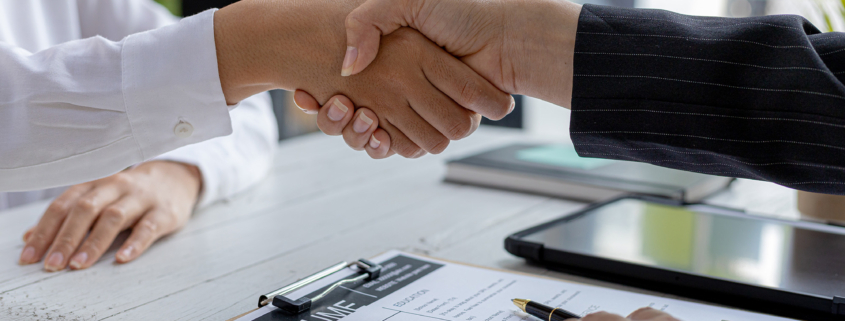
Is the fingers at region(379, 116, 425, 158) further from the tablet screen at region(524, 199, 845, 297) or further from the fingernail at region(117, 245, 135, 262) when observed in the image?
the fingernail at region(117, 245, 135, 262)

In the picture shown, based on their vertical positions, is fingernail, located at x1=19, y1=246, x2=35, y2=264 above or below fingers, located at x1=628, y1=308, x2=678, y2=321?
below

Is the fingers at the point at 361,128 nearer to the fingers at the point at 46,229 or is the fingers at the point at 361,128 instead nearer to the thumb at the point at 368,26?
the thumb at the point at 368,26

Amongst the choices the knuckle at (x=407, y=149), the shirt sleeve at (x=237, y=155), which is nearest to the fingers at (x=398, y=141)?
the knuckle at (x=407, y=149)

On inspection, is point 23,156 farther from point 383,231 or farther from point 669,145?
point 669,145

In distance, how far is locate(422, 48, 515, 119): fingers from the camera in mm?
902

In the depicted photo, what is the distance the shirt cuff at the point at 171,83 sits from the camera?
79 centimetres

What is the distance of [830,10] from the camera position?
1.26 meters

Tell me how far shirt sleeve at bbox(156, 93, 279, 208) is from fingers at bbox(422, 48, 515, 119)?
0.45 meters

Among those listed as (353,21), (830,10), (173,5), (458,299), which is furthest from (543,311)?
(173,5)

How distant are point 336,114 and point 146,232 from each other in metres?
0.31

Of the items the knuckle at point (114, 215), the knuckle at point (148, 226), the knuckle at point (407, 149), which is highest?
the knuckle at point (407, 149)

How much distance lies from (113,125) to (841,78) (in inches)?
32.3

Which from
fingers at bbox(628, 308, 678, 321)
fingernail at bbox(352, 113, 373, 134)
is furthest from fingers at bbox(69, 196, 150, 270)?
fingers at bbox(628, 308, 678, 321)

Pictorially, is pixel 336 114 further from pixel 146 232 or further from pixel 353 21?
pixel 146 232
